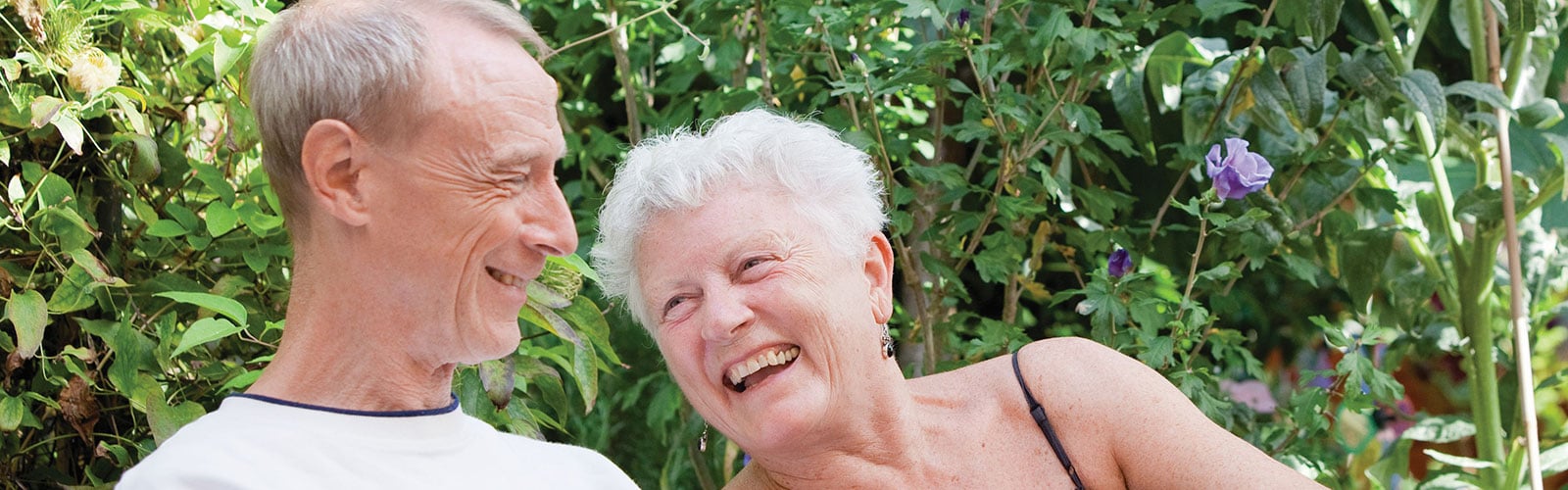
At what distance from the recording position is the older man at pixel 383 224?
1301mm

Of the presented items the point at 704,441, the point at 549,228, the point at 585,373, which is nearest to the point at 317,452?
the point at 549,228

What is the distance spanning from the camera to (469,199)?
1.33 metres

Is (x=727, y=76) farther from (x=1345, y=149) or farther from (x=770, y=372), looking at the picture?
(x=1345, y=149)

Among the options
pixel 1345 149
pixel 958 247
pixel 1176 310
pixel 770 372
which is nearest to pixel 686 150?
pixel 770 372

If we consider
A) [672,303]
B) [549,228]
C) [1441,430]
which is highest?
[549,228]

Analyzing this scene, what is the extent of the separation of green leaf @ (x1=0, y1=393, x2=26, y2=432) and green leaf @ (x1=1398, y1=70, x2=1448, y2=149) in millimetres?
2349

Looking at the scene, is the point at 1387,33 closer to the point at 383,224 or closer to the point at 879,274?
the point at 879,274

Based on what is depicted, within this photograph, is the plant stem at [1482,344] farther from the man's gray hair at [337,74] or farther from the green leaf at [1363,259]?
the man's gray hair at [337,74]

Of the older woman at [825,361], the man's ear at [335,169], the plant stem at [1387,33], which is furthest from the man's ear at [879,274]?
the plant stem at [1387,33]

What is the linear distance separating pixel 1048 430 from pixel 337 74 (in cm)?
123

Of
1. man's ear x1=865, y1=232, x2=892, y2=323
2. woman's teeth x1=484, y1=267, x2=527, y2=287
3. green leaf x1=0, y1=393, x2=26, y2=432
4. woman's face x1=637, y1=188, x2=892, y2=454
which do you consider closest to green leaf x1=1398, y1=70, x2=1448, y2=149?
man's ear x1=865, y1=232, x2=892, y2=323

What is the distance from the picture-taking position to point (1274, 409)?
2971 mm

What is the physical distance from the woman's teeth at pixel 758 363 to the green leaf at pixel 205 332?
64 cm

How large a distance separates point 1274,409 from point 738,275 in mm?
1559
